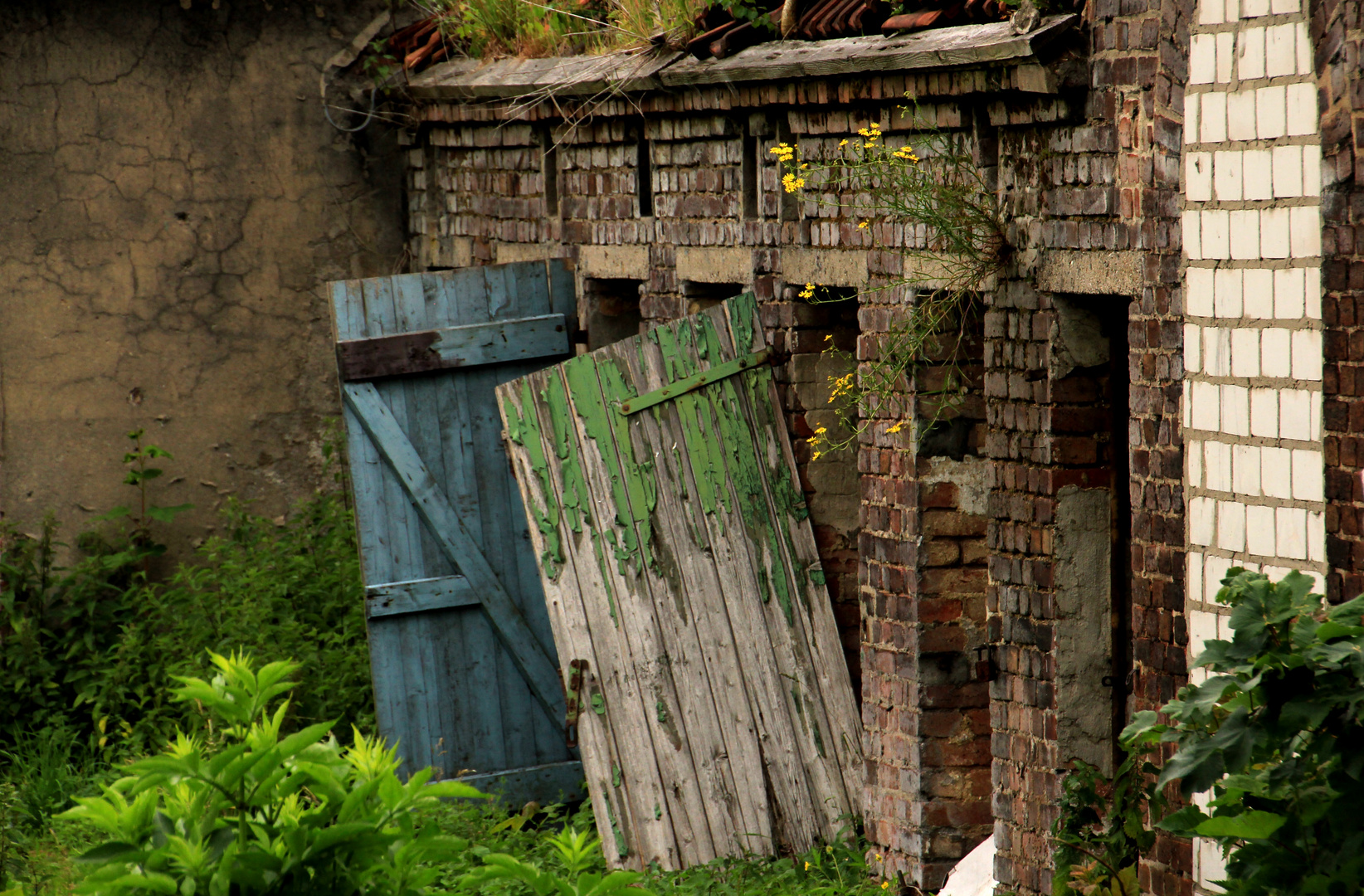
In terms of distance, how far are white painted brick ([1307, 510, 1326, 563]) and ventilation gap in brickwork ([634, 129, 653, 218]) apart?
3.45 meters

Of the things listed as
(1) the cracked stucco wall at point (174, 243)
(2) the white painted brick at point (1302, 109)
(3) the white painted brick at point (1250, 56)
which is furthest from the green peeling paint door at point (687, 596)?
(1) the cracked stucco wall at point (174, 243)

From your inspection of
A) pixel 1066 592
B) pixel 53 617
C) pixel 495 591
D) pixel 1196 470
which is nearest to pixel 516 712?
pixel 495 591

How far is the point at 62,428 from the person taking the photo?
7781 millimetres

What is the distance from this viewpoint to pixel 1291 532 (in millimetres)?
3697

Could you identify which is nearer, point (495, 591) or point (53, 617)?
point (495, 591)

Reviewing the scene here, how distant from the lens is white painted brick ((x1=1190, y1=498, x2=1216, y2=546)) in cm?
395

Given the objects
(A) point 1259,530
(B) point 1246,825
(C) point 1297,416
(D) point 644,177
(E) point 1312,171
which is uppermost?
(D) point 644,177

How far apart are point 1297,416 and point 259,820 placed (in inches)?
99.5

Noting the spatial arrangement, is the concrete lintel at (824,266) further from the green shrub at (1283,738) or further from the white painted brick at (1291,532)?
the green shrub at (1283,738)

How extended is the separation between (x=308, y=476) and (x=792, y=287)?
355cm

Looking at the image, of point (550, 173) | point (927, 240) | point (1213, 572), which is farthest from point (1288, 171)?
point (550, 173)

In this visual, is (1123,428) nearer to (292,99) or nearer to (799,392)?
(799,392)

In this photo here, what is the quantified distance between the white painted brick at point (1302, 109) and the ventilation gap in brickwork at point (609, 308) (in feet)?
12.1

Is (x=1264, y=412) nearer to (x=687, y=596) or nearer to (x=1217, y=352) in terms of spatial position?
(x=1217, y=352)
